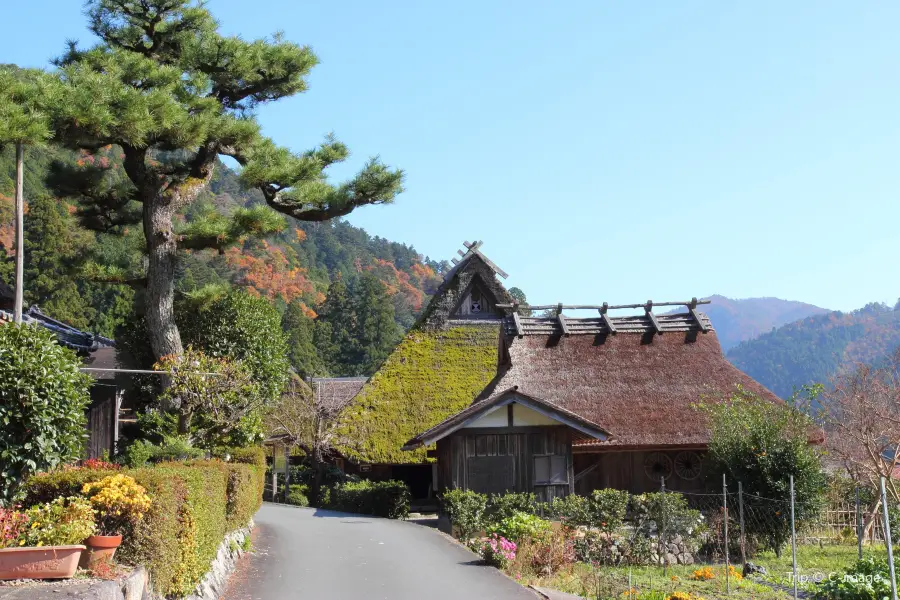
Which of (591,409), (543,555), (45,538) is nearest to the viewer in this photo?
(45,538)

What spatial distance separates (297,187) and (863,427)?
16106mm

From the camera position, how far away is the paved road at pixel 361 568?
12.7 metres

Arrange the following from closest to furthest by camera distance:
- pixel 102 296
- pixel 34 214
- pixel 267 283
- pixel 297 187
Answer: pixel 297 187 < pixel 34 214 < pixel 102 296 < pixel 267 283

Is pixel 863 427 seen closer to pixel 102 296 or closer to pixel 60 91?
pixel 60 91

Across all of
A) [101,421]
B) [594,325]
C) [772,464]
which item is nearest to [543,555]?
[772,464]

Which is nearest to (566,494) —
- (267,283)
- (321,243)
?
(267,283)

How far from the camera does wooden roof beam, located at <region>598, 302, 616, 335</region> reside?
91.5 feet

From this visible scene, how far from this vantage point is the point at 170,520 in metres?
9.65

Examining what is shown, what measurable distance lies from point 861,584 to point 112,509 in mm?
10168

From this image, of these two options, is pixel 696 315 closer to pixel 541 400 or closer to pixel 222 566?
pixel 541 400

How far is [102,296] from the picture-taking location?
187 feet

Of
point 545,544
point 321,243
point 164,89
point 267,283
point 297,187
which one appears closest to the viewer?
point 545,544

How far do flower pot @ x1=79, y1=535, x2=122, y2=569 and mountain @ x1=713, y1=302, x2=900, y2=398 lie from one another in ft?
466

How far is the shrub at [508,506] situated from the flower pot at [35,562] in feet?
44.5
